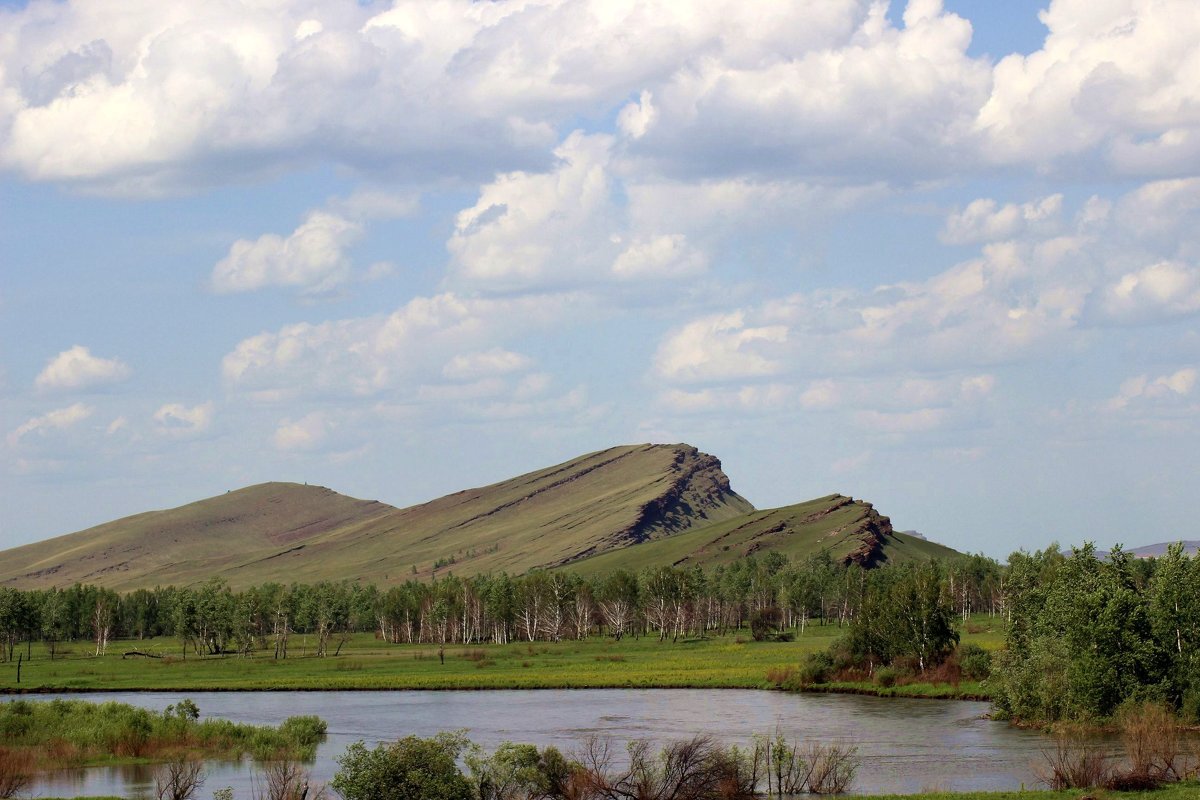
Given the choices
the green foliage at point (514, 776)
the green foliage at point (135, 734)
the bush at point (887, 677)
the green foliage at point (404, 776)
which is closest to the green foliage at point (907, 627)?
the bush at point (887, 677)

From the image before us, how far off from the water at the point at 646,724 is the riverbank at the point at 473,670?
15.6 feet

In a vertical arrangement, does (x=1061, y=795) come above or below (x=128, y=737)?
below

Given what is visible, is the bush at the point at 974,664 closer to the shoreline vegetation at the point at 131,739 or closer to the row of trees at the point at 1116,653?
the row of trees at the point at 1116,653

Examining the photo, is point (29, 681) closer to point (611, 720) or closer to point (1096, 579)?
point (611, 720)

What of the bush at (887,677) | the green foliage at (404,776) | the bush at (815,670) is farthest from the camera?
the bush at (815,670)

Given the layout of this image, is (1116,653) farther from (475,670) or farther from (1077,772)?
(475,670)

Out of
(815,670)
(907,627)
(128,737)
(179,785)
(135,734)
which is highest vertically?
(907,627)

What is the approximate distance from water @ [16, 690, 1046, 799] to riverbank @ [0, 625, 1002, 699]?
4.75 meters

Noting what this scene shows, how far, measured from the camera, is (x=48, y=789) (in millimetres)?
71188

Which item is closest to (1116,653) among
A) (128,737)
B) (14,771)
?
(128,737)

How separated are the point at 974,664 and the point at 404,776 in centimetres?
7898

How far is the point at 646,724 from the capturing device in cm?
9962

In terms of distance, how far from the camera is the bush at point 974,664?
121125 mm

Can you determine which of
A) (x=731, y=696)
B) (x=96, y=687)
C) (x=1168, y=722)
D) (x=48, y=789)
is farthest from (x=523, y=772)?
(x=96, y=687)
